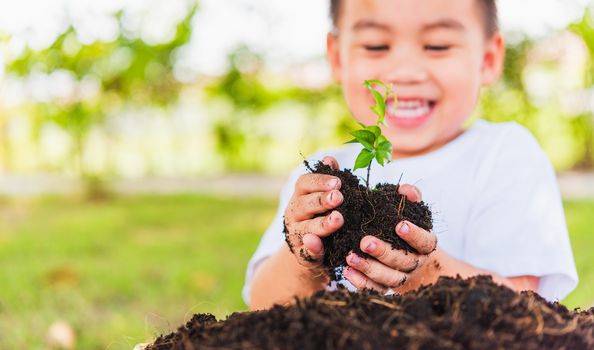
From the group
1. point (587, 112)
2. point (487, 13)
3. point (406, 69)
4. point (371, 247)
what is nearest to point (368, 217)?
point (371, 247)

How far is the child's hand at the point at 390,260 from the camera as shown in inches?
68.4

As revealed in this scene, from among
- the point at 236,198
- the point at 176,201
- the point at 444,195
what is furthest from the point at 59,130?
the point at 444,195

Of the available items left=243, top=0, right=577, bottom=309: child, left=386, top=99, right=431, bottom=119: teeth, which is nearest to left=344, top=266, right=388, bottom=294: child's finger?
left=243, top=0, right=577, bottom=309: child

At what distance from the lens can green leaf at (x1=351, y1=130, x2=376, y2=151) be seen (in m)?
1.78

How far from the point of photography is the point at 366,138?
5.88 feet

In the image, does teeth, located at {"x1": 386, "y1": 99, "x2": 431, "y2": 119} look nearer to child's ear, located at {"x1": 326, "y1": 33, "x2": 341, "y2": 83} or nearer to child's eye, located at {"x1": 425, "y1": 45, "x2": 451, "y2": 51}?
child's eye, located at {"x1": 425, "y1": 45, "x2": 451, "y2": 51}

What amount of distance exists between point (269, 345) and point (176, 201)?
694 centimetres

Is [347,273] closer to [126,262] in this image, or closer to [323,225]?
[323,225]

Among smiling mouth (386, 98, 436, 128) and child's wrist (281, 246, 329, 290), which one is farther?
smiling mouth (386, 98, 436, 128)

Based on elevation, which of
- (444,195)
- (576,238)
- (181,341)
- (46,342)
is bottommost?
(181,341)

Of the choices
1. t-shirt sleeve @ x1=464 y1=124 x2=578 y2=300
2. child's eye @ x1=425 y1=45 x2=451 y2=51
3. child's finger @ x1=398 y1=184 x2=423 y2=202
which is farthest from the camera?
child's eye @ x1=425 y1=45 x2=451 y2=51

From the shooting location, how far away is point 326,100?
861 centimetres

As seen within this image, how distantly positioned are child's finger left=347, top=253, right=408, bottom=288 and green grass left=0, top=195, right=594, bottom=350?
118 centimetres

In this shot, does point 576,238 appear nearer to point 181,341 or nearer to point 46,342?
point 46,342
